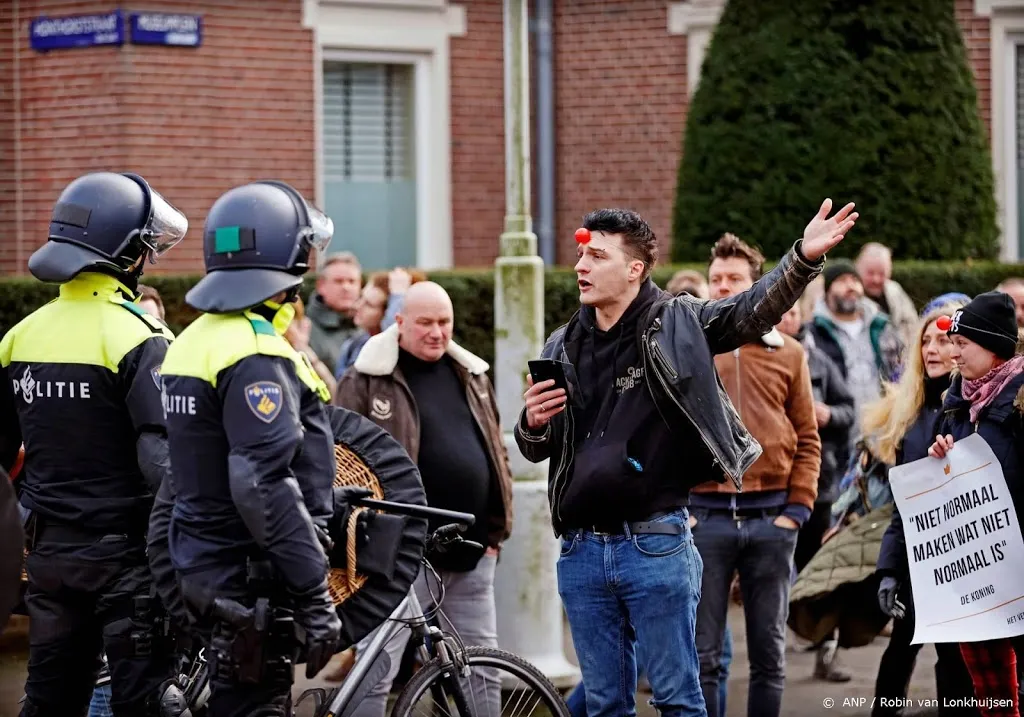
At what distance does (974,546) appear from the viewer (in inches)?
236

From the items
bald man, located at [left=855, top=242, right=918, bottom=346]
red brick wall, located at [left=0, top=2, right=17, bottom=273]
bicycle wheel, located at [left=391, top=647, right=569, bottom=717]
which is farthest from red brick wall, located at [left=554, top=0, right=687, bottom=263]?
bicycle wheel, located at [left=391, top=647, right=569, bottom=717]

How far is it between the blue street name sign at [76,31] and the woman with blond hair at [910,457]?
8070 mm

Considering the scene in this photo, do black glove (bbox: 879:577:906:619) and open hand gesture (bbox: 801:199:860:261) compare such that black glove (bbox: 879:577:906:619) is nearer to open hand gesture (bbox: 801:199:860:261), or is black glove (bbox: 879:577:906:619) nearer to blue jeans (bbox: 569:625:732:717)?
blue jeans (bbox: 569:625:732:717)

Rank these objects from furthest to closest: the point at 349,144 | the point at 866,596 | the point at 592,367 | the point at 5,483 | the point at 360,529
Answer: the point at 349,144, the point at 866,596, the point at 592,367, the point at 360,529, the point at 5,483

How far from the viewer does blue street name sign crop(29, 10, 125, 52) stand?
42.5 ft

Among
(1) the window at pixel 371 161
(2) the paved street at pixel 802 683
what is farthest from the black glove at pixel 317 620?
(1) the window at pixel 371 161

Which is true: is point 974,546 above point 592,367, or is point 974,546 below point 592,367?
below

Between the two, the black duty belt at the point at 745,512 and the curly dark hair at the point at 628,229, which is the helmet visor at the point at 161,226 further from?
the black duty belt at the point at 745,512

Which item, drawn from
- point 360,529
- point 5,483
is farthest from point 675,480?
point 5,483

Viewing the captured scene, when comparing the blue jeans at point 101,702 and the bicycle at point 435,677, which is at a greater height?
the bicycle at point 435,677

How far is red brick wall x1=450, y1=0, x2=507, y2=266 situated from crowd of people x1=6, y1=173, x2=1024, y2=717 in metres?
7.87

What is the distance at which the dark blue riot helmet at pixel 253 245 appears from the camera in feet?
15.2

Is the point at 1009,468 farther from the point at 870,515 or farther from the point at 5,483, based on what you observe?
the point at 5,483

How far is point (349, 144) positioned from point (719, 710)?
353 inches
